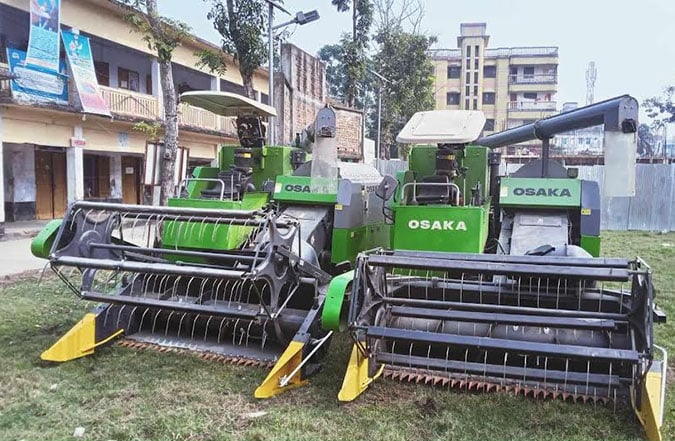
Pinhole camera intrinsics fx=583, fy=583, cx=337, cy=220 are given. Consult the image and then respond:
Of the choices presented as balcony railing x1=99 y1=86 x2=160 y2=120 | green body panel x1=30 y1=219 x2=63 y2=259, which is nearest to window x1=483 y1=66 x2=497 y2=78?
balcony railing x1=99 y1=86 x2=160 y2=120

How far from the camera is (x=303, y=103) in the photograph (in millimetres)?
17078

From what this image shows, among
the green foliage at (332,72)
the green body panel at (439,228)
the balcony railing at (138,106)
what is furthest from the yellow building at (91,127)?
the green foliage at (332,72)

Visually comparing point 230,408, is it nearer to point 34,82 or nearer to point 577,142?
point 34,82

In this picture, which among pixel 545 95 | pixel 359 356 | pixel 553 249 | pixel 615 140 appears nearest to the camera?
pixel 359 356

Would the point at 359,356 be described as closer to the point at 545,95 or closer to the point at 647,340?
the point at 647,340

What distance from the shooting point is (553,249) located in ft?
14.4

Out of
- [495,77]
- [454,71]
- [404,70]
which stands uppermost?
[454,71]

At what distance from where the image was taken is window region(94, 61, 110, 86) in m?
16.4

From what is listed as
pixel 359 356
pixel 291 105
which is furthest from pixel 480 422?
pixel 291 105

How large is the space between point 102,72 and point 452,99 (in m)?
36.0

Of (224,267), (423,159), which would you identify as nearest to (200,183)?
(423,159)

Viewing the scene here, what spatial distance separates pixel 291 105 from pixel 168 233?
1113cm

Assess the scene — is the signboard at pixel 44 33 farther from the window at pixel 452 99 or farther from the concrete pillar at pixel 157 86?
the window at pixel 452 99

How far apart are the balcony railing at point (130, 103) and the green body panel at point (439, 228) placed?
37.9 ft
